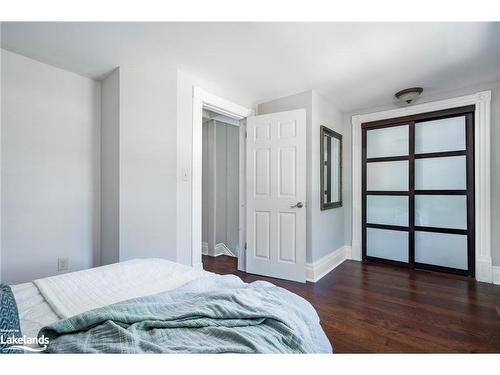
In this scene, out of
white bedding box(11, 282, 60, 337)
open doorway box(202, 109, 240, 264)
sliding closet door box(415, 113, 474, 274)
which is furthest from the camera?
open doorway box(202, 109, 240, 264)

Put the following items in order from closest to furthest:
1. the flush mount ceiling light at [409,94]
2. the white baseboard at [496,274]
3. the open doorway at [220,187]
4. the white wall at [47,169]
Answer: the white wall at [47,169] < the white baseboard at [496,274] < the flush mount ceiling light at [409,94] < the open doorway at [220,187]

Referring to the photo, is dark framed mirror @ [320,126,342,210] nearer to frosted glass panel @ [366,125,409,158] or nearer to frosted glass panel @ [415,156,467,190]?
frosted glass panel @ [366,125,409,158]

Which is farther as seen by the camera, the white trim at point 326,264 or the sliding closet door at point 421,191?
the sliding closet door at point 421,191

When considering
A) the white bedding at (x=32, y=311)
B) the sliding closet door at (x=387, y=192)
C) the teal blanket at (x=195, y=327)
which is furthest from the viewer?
the sliding closet door at (x=387, y=192)

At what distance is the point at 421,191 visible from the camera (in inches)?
125

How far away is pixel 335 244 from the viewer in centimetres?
340

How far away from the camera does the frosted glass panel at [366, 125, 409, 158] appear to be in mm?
3295

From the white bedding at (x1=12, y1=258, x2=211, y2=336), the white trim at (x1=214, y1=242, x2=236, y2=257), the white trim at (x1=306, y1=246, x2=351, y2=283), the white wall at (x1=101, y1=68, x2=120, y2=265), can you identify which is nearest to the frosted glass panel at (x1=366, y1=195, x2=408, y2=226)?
the white trim at (x1=306, y1=246, x2=351, y2=283)

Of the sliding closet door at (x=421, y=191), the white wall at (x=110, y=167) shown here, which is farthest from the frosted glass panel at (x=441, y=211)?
the white wall at (x=110, y=167)

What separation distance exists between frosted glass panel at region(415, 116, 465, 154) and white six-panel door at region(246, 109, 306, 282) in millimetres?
1714

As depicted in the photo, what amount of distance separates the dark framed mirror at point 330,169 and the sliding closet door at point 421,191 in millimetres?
411

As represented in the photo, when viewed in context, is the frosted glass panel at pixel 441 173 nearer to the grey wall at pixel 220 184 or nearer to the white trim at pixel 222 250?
the grey wall at pixel 220 184

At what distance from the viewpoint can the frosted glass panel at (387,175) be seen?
330cm
